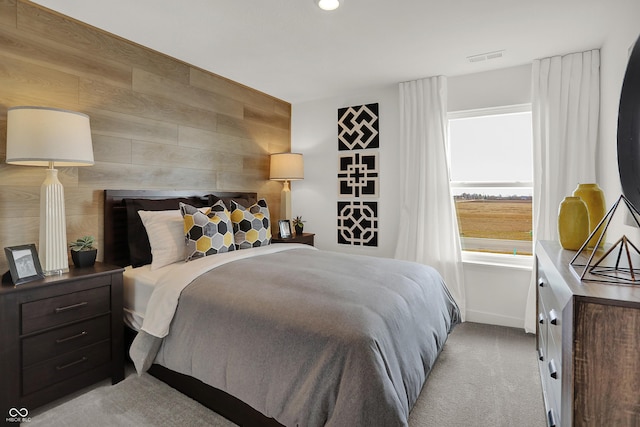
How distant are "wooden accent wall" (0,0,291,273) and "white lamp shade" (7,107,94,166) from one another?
30cm

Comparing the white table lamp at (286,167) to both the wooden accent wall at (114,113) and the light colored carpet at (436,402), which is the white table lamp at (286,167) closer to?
the wooden accent wall at (114,113)

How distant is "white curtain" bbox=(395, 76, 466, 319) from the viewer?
3.50 metres

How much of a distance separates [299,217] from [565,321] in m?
3.48

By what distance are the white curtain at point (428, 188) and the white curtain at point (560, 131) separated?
2.45ft

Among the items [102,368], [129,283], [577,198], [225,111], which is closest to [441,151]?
[577,198]

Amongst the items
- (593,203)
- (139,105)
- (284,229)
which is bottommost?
(284,229)

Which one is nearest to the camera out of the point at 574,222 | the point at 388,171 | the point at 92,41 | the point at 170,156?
the point at 574,222

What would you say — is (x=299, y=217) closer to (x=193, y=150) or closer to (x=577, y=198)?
(x=193, y=150)

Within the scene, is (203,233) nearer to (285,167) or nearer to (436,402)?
(285,167)

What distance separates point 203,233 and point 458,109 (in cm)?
282

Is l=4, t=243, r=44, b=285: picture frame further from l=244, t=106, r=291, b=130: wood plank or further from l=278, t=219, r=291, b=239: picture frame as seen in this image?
l=244, t=106, r=291, b=130: wood plank

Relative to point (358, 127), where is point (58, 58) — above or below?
above

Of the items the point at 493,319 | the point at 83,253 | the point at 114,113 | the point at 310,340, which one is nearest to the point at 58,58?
the point at 114,113

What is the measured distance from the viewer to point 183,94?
3217mm
